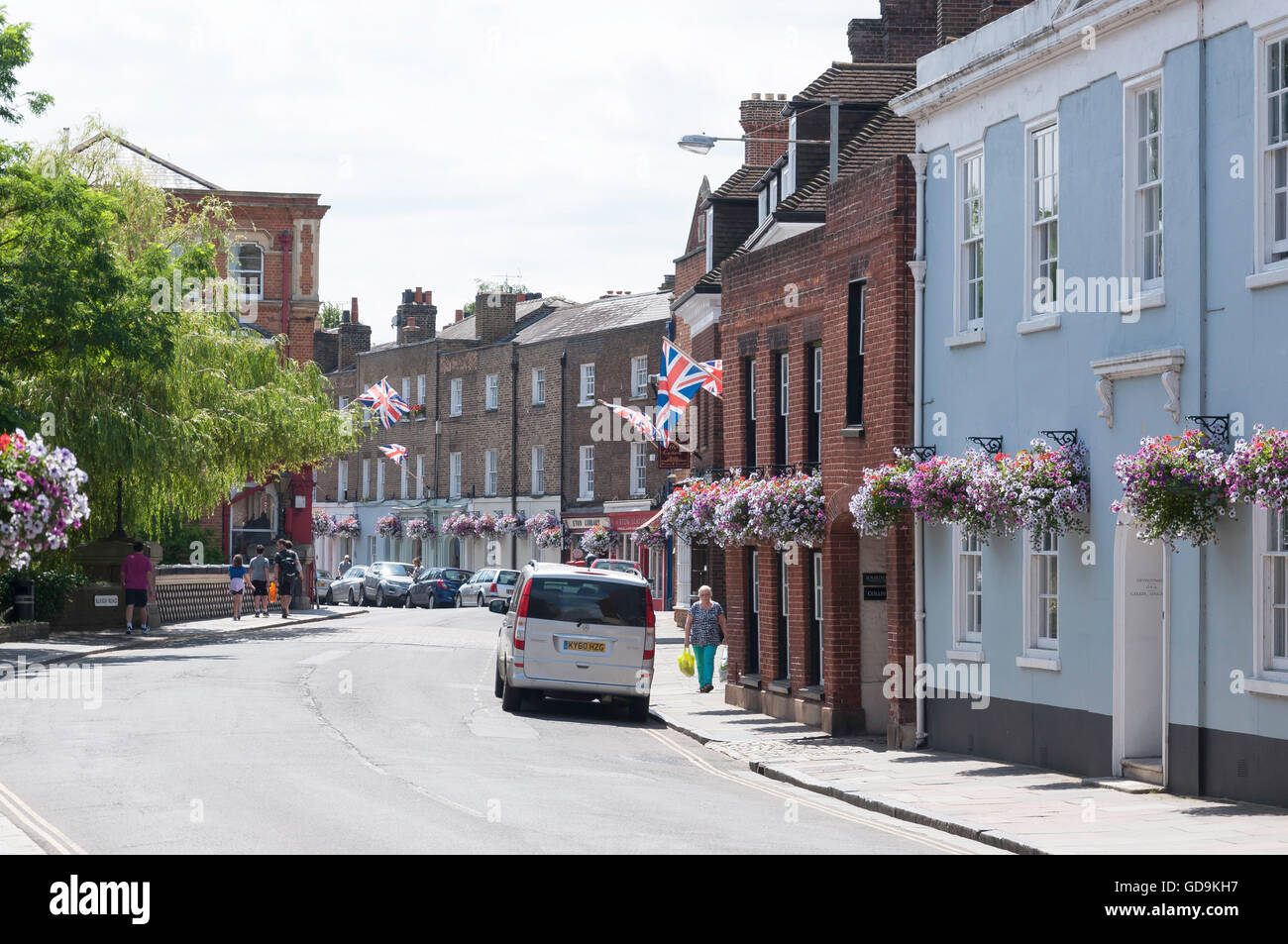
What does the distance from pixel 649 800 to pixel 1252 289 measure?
6.64m

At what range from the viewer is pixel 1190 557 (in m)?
15.0

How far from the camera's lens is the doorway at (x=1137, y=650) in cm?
1599

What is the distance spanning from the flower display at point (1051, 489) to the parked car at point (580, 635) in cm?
702

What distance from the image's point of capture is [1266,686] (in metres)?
13.8

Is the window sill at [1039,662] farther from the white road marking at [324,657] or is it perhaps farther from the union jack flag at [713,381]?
the white road marking at [324,657]

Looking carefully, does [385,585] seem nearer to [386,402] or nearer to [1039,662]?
[386,402]

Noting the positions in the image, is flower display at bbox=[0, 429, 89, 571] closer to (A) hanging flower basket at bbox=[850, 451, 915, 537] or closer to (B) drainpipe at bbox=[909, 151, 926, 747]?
(A) hanging flower basket at bbox=[850, 451, 915, 537]

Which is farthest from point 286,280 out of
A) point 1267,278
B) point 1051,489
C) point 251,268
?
point 1267,278

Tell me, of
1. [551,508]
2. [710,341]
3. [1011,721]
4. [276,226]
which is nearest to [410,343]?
[551,508]

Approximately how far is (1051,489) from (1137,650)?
173 centimetres

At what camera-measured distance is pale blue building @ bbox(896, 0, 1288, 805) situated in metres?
14.1

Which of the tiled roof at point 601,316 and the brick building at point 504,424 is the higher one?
the tiled roof at point 601,316

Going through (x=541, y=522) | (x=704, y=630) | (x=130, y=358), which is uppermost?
(x=130, y=358)

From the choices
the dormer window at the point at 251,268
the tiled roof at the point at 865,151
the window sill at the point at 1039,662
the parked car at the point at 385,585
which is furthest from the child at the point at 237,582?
the window sill at the point at 1039,662
